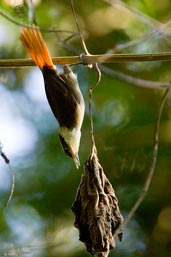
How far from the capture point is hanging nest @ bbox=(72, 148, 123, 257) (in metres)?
2.09

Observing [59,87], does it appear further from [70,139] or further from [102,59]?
[102,59]

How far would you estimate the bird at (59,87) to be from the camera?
2365mm

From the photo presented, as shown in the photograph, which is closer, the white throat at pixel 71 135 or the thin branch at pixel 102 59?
the thin branch at pixel 102 59

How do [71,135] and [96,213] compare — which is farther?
[71,135]

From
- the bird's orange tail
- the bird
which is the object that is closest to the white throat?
the bird

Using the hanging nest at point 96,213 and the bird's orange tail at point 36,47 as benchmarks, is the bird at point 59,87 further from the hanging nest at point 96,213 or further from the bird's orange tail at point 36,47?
the hanging nest at point 96,213

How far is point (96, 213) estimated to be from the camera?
83.4 inches

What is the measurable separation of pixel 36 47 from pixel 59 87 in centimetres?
15

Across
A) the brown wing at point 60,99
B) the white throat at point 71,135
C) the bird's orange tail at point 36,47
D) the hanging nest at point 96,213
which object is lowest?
the hanging nest at point 96,213

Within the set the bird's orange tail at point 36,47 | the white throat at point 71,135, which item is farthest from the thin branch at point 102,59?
the white throat at point 71,135

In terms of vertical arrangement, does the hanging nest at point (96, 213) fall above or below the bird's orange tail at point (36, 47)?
below

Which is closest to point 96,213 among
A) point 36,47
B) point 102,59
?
point 102,59

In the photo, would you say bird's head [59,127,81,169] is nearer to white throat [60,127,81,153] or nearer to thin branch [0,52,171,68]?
white throat [60,127,81,153]

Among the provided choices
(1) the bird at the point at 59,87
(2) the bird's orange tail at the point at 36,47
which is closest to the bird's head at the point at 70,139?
(1) the bird at the point at 59,87
